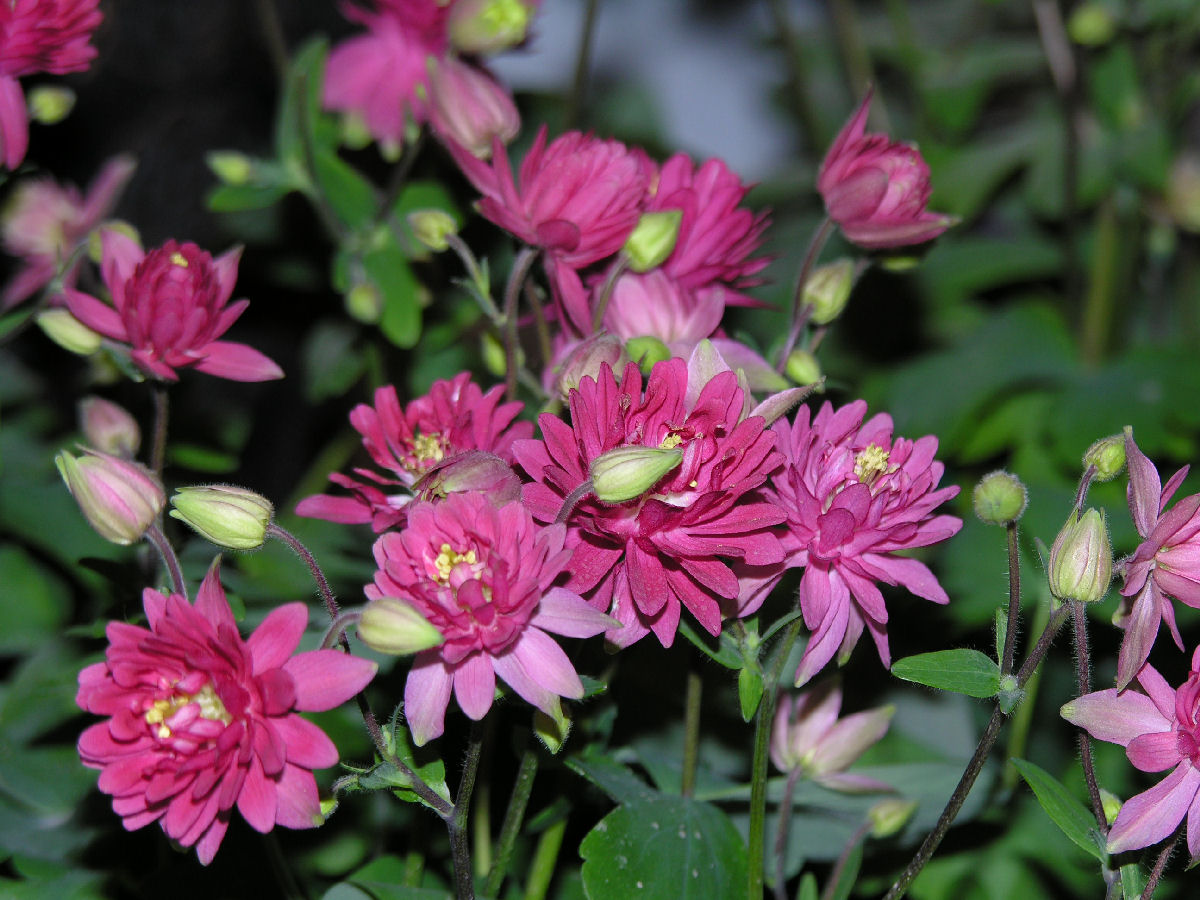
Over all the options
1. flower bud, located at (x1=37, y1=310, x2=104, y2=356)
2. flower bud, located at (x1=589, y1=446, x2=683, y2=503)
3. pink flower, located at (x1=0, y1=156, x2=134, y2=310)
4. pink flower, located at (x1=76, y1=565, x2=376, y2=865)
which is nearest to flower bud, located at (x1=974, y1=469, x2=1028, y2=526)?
flower bud, located at (x1=589, y1=446, x2=683, y2=503)

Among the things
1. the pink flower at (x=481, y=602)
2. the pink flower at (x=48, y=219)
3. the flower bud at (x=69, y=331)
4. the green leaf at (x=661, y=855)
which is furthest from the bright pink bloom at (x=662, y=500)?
the pink flower at (x=48, y=219)

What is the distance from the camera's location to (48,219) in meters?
0.85

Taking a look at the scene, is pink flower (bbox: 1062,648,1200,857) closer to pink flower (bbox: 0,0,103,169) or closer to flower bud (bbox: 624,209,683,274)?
flower bud (bbox: 624,209,683,274)

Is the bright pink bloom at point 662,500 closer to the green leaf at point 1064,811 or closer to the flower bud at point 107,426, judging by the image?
the green leaf at point 1064,811

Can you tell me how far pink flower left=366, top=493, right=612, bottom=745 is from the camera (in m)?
0.40

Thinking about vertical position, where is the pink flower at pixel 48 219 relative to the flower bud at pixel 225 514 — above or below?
below

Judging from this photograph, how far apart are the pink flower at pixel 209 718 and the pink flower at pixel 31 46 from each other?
0.32m

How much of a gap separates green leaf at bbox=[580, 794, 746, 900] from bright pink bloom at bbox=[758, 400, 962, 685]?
0.12 metres

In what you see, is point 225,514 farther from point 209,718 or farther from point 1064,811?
point 1064,811

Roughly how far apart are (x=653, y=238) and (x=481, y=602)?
21 centimetres

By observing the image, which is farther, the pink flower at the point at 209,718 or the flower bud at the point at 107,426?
the flower bud at the point at 107,426

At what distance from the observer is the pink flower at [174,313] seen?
51cm

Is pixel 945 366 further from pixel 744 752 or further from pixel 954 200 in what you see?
pixel 744 752

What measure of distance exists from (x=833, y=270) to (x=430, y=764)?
0.32 meters
